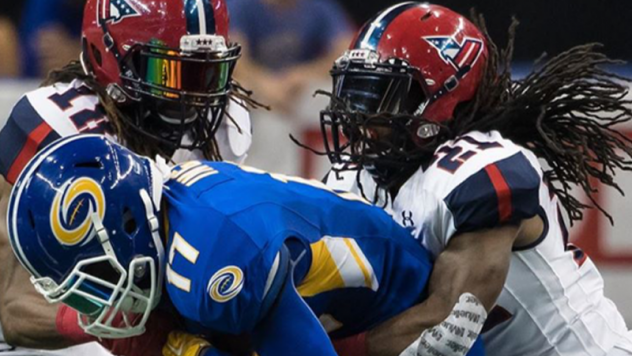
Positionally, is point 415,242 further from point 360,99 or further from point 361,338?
point 360,99

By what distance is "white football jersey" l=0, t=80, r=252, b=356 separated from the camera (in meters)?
3.38

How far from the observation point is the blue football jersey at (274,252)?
2.56m

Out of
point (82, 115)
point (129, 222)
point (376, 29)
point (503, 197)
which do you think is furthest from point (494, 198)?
point (82, 115)

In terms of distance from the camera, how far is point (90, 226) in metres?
2.56

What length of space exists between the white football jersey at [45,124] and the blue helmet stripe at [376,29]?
62 cm

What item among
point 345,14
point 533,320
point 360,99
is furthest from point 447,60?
point 345,14

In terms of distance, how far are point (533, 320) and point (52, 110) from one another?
1.30 metres

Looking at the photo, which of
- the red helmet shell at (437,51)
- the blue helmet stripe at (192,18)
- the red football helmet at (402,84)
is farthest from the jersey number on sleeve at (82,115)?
the red helmet shell at (437,51)

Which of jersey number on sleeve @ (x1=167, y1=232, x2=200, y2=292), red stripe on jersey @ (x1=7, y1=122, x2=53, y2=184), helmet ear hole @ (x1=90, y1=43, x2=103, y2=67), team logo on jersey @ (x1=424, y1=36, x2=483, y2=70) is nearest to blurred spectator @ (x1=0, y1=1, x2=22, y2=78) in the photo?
helmet ear hole @ (x1=90, y1=43, x2=103, y2=67)

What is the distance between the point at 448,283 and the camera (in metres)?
3.02

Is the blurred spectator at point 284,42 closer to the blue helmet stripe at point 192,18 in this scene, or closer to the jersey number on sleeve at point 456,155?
the blue helmet stripe at point 192,18

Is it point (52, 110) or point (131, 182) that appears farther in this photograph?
point (52, 110)

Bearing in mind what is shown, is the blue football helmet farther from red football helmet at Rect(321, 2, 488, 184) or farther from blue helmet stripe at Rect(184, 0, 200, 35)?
blue helmet stripe at Rect(184, 0, 200, 35)

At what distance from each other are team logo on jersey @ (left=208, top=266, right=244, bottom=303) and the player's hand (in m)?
0.16
